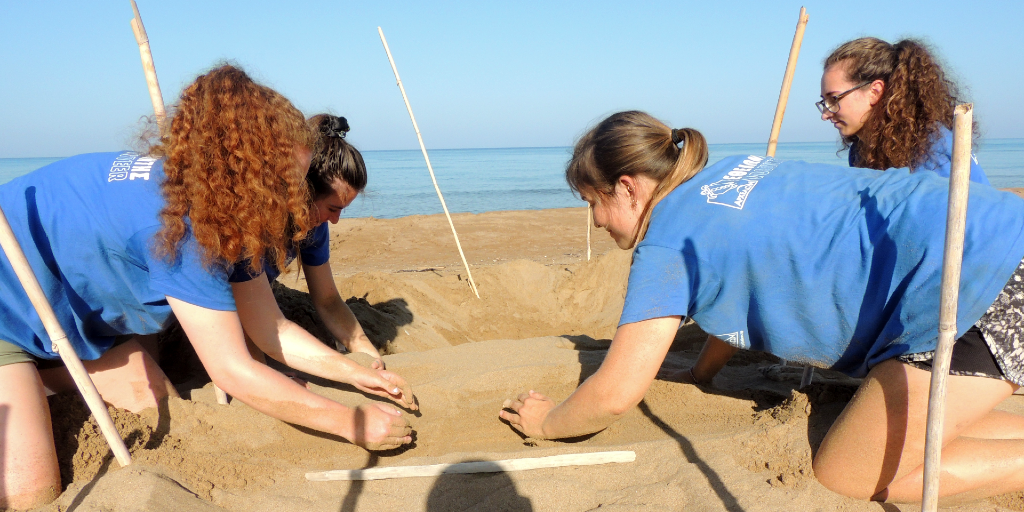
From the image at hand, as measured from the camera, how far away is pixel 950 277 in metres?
1.45

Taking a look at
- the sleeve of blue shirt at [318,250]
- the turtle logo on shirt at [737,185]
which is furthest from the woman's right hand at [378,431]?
the turtle logo on shirt at [737,185]

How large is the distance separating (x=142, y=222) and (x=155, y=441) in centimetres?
87

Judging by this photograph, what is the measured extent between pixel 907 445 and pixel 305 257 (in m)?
2.77

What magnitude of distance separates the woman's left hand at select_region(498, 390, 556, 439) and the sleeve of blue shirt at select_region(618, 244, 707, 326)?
710 mm

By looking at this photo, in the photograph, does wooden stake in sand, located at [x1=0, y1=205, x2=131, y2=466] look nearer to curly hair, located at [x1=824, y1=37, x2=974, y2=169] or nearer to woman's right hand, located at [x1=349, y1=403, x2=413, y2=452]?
woman's right hand, located at [x1=349, y1=403, x2=413, y2=452]

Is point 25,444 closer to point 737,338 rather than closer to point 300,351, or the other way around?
point 300,351

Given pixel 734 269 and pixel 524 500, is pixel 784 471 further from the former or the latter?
pixel 524 500

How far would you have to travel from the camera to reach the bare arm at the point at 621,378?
192 cm

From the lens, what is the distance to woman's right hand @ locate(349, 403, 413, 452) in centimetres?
236

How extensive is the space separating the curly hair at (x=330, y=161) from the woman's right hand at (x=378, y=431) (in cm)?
90

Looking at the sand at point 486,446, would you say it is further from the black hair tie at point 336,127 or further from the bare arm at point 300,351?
the black hair tie at point 336,127

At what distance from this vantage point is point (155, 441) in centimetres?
239

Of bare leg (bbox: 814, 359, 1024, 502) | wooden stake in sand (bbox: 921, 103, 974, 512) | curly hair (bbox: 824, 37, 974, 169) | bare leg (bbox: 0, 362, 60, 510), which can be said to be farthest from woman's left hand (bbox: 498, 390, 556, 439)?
curly hair (bbox: 824, 37, 974, 169)

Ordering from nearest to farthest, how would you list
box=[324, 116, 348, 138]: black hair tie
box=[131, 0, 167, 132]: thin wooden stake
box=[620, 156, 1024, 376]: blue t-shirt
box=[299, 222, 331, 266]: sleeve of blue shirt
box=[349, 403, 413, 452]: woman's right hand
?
box=[620, 156, 1024, 376]: blue t-shirt
box=[349, 403, 413, 452]: woman's right hand
box=[324, 116, 348, 138]: black hair tie
box=[131, 0, 167, 132]: thin wooden stake
box=[299, 222, 331, 266]: sleeve of blue shirt
